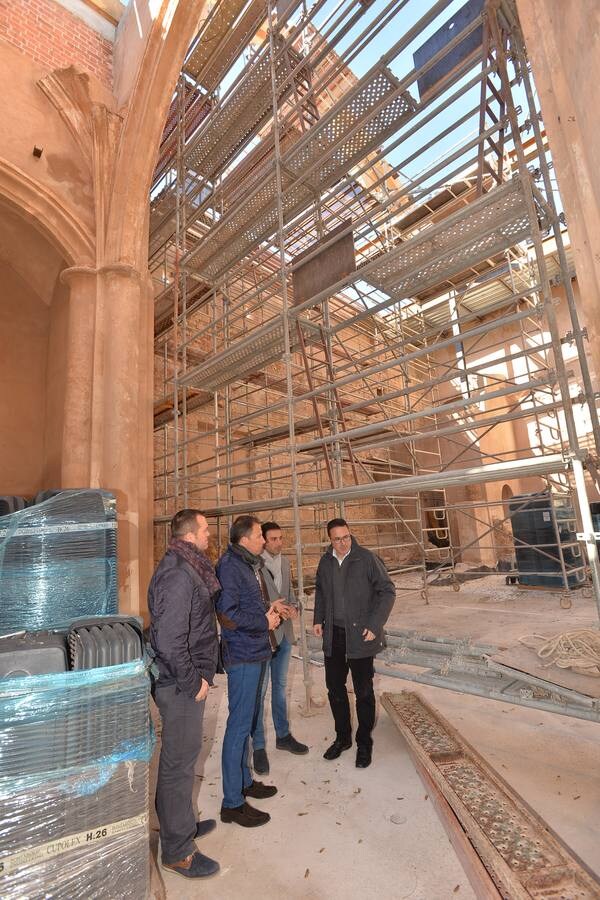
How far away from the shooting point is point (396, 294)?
554cm

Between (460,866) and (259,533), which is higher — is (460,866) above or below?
below

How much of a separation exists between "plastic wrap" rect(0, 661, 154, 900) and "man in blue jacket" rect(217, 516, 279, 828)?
0.75 meters

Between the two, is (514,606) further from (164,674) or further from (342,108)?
(342,108)

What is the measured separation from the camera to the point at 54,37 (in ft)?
26.5

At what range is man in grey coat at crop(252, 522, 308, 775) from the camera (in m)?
3.36

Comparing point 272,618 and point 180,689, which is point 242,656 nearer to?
point 272,618

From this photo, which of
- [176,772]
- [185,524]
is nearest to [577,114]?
[185,524]

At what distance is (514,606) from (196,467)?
22.5 ft

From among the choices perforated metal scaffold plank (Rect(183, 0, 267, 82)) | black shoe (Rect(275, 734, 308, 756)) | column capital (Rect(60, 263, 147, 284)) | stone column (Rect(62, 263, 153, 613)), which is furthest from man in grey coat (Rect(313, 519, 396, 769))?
perforated metal scaffold plank (Rect(183, 0, 267, 82))

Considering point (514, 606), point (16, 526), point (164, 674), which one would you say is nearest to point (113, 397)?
point (16, 526)

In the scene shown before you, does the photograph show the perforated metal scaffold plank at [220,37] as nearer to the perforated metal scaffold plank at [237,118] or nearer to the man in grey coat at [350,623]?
the perforated metal scaffold plank at [237,118]

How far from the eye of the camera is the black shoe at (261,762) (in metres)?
3.30

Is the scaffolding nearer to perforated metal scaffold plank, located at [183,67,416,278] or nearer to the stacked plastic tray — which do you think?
perforated metal scaffold plank, located at [183,67,416,278]

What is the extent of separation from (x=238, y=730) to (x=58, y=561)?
1.99 metres
